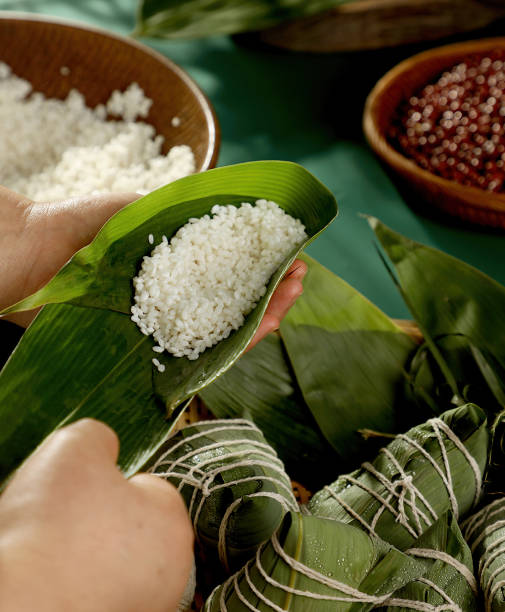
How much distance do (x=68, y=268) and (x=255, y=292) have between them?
21cm

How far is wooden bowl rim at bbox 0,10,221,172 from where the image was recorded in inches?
42.0

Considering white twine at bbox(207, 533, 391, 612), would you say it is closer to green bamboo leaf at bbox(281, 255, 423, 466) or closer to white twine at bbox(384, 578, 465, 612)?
white twine at bbox(384, 578, 465, 612)

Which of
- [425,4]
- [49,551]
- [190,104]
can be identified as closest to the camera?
[49,551]

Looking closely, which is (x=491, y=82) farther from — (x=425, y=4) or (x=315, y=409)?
(x=315, y=409)

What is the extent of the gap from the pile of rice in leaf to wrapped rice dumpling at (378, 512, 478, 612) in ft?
1.06

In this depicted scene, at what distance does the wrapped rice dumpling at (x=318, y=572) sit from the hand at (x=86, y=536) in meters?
0.23

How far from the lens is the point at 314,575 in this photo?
0.66 m

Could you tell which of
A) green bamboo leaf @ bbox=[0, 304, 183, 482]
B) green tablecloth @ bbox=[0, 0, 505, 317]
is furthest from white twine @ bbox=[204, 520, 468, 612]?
green tablecloth @ bbox=[0, 0, 505, 317]

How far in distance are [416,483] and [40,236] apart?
588 mm

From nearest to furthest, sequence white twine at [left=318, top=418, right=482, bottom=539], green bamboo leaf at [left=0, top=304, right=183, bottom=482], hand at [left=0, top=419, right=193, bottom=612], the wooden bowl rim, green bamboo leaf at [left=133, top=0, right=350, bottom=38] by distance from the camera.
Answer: hand at [left=0, top=419, right=193, bottom=612]
green bamboo leaf at [left=0, top=304, right=183, bottom=482]
white twine at [left=318, top=418, right=482, bottom=539]
the wooden bowl rim
green bamboo leaf at [left=133, top=0, right=350, bottom=38]

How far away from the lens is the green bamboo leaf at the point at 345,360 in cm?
94

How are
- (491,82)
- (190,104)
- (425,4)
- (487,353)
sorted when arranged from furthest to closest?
(425,4) < (491,82) < (190,104) < (487,353)

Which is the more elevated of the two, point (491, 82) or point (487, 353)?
point (491, 82)

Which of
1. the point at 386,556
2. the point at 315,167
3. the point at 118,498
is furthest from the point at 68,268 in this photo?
the point at 315,167
